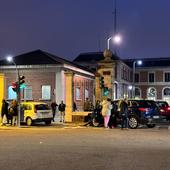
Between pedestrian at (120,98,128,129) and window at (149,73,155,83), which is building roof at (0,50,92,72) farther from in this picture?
window at (149,73,155,83)

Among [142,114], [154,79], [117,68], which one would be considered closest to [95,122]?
[142,114]

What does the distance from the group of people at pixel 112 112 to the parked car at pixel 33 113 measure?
13.2 ft

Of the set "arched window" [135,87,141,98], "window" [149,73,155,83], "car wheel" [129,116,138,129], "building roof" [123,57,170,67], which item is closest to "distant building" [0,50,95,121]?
"car wheel" [129,116,138,129]

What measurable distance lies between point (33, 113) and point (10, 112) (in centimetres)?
160

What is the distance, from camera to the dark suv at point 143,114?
28047 mm

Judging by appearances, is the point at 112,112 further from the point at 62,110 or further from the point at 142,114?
the point at 62,110

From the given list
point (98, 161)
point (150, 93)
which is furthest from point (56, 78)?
point (150, 93)

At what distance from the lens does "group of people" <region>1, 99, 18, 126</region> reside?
3116 centimetres

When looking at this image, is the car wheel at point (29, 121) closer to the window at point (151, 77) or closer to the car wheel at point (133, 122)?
the car wheel at point (133, 122)

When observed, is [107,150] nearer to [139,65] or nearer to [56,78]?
[56,78]

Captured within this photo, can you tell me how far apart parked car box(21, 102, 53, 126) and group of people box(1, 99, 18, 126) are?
0.62 m

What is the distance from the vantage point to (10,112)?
3156cm

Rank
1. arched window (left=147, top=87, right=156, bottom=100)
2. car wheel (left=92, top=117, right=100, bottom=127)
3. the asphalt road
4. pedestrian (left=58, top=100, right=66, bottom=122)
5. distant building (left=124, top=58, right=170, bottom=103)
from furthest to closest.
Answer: arched window (left=147, top=87, right=156, bottom=100), distant building (left=124, top=58, right=170, bottom=103), pedestrian (left=58, top=100, right=66, bottom=122), car wheel (left=92, top=117, right=100, bottom=127), the asphalt road

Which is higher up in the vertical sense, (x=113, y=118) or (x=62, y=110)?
(x=62, y=110)
